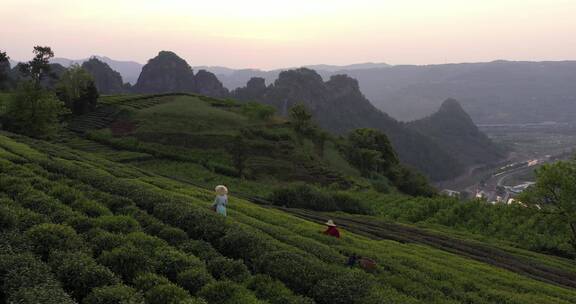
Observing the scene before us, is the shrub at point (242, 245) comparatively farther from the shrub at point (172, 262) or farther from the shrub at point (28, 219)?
the shrub at point (28, 219)

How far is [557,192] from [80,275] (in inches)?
1905

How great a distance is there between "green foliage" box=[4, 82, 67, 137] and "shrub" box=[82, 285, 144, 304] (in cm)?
5979

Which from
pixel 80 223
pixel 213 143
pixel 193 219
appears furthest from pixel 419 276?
pixel 213 143

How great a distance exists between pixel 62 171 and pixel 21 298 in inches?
761

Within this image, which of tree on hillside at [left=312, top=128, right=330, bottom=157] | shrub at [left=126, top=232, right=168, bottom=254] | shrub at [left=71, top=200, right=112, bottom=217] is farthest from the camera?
tree on hillside at [left=312, top=128, right=330, bottom=157]

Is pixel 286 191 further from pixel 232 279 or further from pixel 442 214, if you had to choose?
pixel 232 279

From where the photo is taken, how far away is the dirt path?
3180 centimetres

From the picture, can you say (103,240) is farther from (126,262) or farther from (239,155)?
(239,155)

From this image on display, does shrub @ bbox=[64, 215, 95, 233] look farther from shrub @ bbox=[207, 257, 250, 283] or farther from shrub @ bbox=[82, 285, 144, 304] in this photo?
shrub @ bbox=[82, 285, 144, 304]

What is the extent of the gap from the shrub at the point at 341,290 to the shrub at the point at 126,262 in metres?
5.67

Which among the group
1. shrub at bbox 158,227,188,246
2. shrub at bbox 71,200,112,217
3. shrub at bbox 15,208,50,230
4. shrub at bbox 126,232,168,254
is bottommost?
shrub at bbox 158,227,188,246

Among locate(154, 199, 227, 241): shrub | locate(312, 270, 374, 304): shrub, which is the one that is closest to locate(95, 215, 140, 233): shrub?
locate(154, 199, 227, 241): shrub

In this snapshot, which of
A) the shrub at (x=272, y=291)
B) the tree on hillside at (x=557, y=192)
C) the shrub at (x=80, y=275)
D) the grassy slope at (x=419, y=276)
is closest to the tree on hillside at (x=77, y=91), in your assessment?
the grassy slope at (x=419, y=276)

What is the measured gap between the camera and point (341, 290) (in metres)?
14.9
